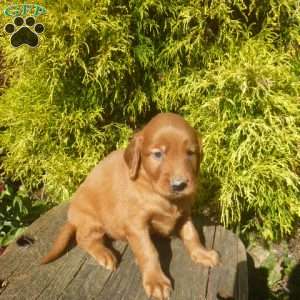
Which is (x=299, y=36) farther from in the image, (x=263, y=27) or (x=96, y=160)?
(x=96, y=160)

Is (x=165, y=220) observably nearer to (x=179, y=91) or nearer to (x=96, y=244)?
(x=96, y=244)

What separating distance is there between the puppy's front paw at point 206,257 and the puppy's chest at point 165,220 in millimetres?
252

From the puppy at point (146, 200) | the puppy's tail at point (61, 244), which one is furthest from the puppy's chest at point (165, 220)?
the puppy's tail at point (61, 244)

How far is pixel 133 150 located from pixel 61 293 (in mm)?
903

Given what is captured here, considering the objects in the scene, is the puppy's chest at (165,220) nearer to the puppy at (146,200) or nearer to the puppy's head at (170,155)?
the puppy at (146,200)

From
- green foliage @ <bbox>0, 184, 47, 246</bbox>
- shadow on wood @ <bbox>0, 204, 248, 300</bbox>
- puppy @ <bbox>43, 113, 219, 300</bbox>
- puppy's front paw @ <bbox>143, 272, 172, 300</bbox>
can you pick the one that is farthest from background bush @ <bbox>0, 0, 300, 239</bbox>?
puppy's front paw @ <bbox>143, 272, 172, 300</bbox>

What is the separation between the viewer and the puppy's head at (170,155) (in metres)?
2.46

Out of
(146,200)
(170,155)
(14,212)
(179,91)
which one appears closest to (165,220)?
(146,200)

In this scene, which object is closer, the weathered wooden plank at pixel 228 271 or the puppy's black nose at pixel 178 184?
the puppy's black nose at pixel 178 184

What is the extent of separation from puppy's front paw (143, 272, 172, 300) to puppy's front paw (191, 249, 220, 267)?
40cm

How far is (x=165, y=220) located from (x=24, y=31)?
215cm

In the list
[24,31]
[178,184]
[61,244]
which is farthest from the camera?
[24,31]

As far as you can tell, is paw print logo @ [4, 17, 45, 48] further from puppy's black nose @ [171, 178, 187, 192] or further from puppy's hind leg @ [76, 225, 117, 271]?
puppy's black nose @ [171, 178, 187, 192]

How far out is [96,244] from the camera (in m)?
2.93
